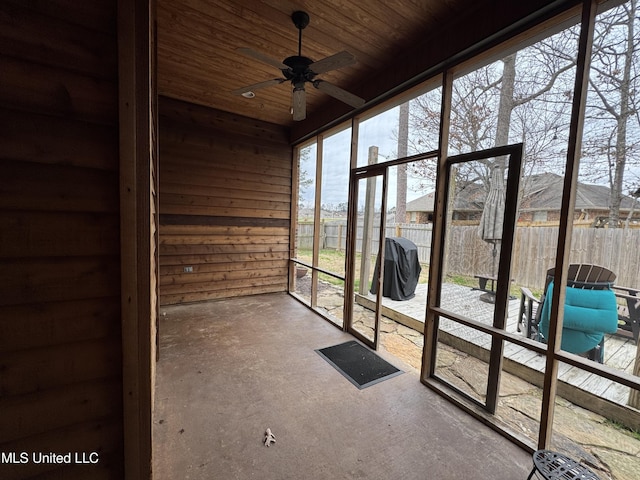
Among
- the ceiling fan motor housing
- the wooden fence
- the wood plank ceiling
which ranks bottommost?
the wooden fence

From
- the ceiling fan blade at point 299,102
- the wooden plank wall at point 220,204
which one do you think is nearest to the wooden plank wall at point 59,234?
the ceiling fan blade at point 299,102

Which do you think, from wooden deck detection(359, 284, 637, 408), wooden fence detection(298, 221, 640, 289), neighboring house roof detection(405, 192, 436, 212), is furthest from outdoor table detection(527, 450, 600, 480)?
neighboring house roof detection(405, 192, 436, 212)

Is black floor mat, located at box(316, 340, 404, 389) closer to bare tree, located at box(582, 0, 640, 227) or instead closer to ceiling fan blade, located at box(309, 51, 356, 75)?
bare tree, located at box(582, 0, 640, 227)

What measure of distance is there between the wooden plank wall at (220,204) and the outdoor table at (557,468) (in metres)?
4.45

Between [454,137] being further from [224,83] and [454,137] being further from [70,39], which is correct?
[224,83]

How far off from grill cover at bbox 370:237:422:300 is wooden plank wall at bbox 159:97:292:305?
2023 millimetres

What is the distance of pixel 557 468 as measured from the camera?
1.42 meters

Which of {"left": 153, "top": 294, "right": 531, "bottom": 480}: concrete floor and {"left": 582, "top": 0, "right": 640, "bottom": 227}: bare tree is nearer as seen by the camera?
{"left": 582, "top": 0, "right": 640, "bottom": 227}: bare tree

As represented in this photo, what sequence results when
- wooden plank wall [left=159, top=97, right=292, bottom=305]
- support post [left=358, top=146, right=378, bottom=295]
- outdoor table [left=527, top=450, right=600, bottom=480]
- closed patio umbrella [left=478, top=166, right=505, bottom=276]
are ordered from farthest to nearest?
wooden plank wall [left=159, top=97, right=292, bottom=305], support post [left=358, top=146, right=378, bottom=295], closed patio umbrella [left=478, top=166, right=505, bottom=276], outdoor table [left=527, top=450, right=600, bottom=480]

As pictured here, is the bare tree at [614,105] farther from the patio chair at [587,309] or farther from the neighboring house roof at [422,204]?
the neighboring house roof at [422,204]

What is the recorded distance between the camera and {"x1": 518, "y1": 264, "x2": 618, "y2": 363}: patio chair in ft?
5.89

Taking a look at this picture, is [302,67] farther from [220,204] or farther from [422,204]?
[422,204]

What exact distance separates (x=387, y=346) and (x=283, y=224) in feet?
9.71

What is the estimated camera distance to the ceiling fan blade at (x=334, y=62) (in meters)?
1.92
